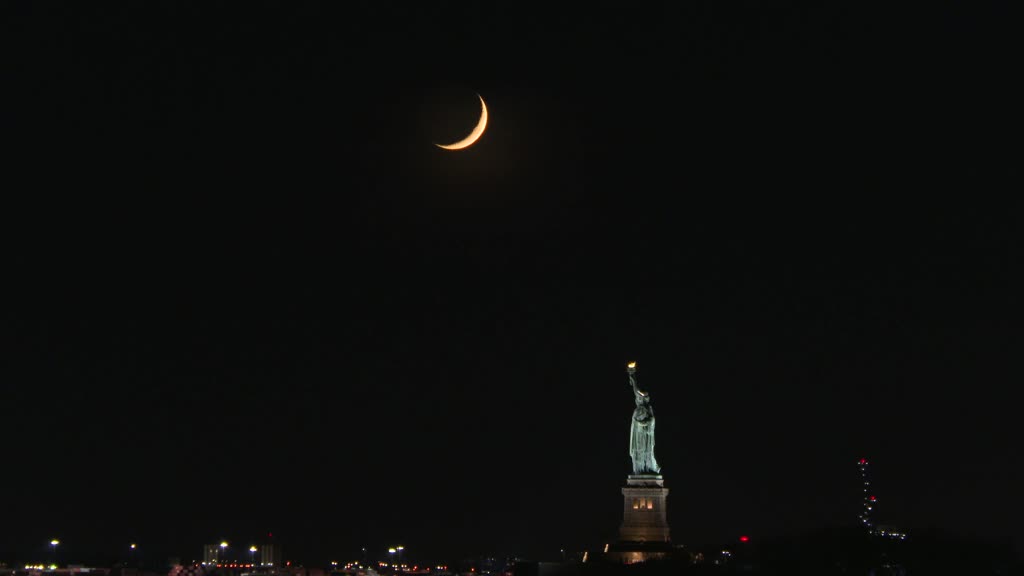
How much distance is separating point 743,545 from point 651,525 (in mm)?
12394

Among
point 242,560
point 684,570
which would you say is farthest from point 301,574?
point 242,560

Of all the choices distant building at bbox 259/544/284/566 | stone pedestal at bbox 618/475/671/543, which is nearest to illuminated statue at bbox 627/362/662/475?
stone pedestal at bbox 618/475/671/543

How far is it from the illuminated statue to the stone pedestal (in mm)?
1074

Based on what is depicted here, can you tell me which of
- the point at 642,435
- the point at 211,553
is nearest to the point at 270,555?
the point at 211,553

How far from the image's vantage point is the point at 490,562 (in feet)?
447

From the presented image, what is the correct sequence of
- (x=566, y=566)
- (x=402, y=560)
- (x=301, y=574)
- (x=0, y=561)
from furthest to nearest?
(x=402, y=560)
(x=0, y=561)
(x=301, y=574)
(x=566, y=566)

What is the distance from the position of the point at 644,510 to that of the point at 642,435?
5.05 m

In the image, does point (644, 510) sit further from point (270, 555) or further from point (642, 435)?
point (270, 555)

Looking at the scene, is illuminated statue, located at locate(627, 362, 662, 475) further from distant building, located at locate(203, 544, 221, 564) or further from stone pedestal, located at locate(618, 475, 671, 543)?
distant building, located at locate(203, 544, 221, 564)

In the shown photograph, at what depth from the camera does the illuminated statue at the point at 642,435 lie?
76.9 meters

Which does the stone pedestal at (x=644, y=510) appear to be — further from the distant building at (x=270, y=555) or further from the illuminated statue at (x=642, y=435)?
the distant building at (x=270, y=555)

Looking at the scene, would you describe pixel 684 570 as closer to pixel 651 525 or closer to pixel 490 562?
pixel 651 525

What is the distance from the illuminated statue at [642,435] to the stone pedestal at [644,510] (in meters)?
1.07

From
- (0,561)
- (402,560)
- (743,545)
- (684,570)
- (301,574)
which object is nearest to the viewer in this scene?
(684,570)
